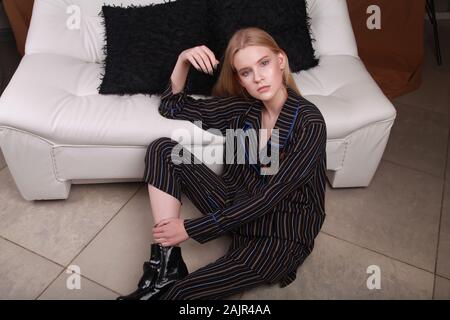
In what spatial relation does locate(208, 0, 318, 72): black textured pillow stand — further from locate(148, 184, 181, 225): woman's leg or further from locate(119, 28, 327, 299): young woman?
locate(148, 184, 181, 225): woman's leg

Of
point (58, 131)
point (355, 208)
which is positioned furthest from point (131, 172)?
point (355, 208)

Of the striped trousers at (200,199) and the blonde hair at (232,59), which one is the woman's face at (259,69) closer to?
the blonde hair at (232,59)

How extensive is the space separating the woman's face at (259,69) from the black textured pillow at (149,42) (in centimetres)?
37

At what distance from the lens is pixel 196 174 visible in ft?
4.55

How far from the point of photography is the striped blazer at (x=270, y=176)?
120cm

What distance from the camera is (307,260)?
57.2 inches

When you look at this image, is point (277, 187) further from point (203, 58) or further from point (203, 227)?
point (203, 58)

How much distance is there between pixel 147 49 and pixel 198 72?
8.6 inches

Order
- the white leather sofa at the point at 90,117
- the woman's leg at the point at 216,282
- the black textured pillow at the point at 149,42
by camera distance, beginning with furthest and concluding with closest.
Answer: the black textured pillow at the point at 149,42 → the white leather sofa at the point at 90,117 → the woman's leg at the point at 216,282

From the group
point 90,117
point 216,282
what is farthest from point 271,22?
point 216,282

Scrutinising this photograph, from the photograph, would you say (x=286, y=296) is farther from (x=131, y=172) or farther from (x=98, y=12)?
(x=98, y=12)

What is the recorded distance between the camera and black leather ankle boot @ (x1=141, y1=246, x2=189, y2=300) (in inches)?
48.3

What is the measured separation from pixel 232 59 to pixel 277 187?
0.41 m

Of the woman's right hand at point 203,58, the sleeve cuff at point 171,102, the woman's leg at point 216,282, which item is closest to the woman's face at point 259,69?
the woman's right hand at point 203,58
